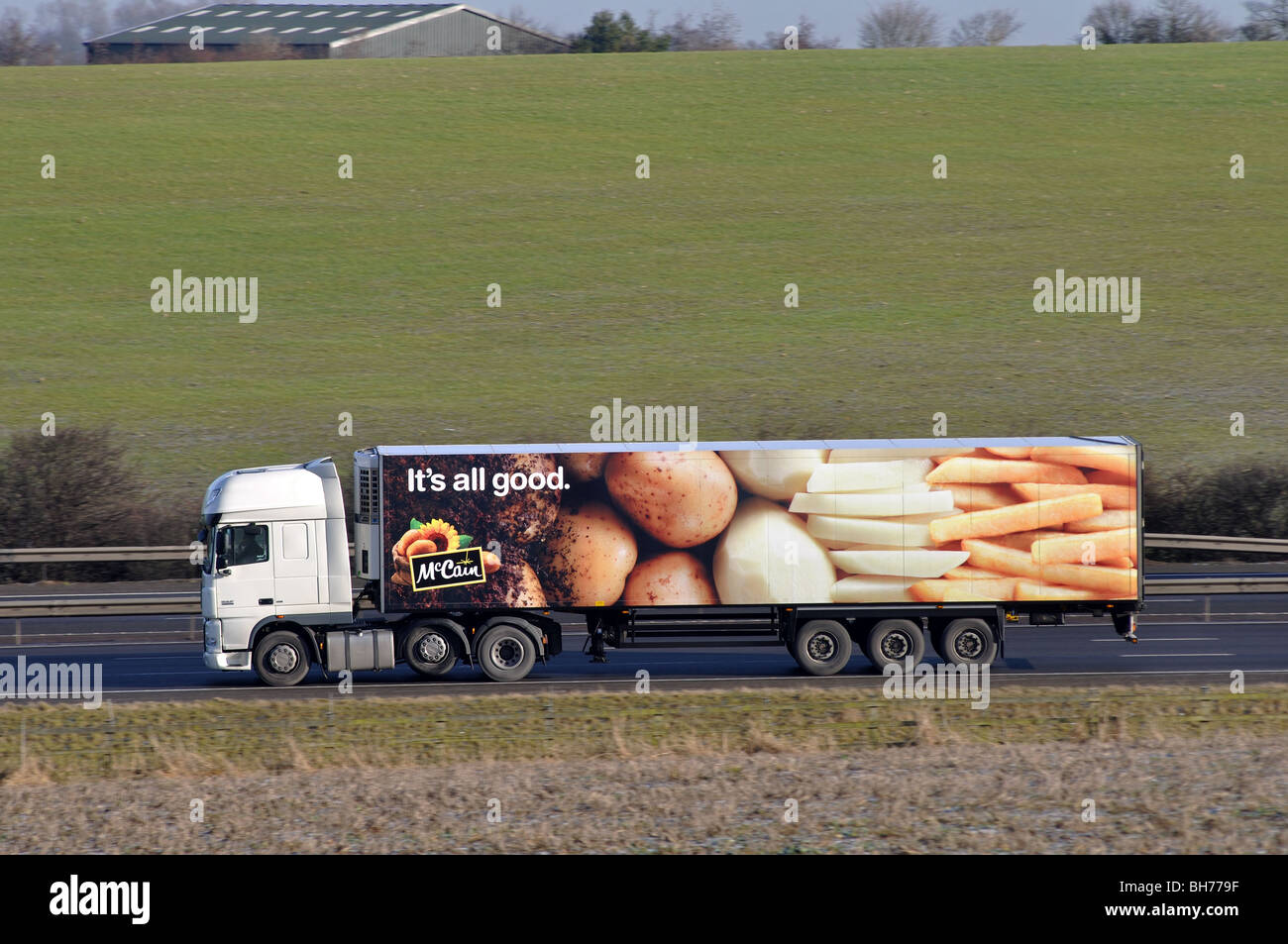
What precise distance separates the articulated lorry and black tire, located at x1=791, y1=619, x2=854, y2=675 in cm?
17

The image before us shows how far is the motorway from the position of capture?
2038 centimetres

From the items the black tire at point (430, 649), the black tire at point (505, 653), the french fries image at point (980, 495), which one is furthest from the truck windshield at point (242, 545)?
the french fries image at point (980, 495)

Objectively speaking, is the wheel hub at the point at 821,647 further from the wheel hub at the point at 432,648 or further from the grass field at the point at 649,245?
the grass field at the point at 649,245

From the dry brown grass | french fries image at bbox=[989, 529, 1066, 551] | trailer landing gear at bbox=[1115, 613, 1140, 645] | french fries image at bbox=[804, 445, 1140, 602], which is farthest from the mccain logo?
trailer landing gear at bbox=[1115, 613, 1140, 645]

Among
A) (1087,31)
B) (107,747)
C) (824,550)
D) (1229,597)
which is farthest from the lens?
(1087,31)

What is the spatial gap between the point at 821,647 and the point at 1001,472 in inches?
142

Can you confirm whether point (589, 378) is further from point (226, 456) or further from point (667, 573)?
point (667, 573)

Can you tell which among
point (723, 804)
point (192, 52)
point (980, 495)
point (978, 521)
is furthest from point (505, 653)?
point (192, 52)

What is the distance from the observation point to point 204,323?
4706cm

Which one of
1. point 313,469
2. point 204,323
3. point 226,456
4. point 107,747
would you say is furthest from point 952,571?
point 204,323

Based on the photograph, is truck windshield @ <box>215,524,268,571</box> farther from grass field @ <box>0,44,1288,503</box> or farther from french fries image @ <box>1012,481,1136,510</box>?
grass field @ <box>0,44,1288,503</box>

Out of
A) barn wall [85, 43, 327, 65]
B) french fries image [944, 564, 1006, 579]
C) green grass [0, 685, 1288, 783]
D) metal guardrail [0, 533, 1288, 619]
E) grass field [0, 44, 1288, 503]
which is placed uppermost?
barn wall [85, 43, 327, 65]

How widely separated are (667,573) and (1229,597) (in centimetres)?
1408

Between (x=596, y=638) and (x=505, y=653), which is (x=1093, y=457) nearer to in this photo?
(x=596, y=638)
